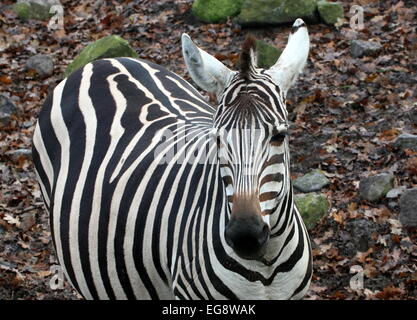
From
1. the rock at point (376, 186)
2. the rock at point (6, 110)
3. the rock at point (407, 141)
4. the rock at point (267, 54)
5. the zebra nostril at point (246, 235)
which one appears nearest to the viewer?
the zebra nostril at point (246, 235)

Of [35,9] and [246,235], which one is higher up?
[246,235]

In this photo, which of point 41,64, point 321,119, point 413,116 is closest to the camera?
point 413,116

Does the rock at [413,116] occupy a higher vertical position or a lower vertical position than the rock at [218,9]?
lower

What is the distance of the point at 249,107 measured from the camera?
3303 mm

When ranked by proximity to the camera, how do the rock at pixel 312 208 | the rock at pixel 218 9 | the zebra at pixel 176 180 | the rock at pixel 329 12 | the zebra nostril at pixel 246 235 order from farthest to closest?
the rock at pixel 218 9 → the rock at pixel 329 12 → the rock at pixel 312 208 → the zebra at pixel 176 180 → the zebra nostril at pixel 246 235

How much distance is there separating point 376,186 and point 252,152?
3.67 metres

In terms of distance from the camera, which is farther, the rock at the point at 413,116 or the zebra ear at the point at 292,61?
the rock at the point at 413,116

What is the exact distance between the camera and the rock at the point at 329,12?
10.5 metres

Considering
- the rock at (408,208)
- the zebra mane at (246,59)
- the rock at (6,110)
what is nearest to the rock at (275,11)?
the rock at (6,110)

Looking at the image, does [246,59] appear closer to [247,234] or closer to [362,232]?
[247,234]

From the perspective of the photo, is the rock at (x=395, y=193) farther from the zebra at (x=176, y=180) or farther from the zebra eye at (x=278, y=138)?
the zebra eye at (x=278, y=138)

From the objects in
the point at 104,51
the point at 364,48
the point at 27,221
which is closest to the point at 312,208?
the point at 27,221

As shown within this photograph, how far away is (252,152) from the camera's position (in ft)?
10.7
